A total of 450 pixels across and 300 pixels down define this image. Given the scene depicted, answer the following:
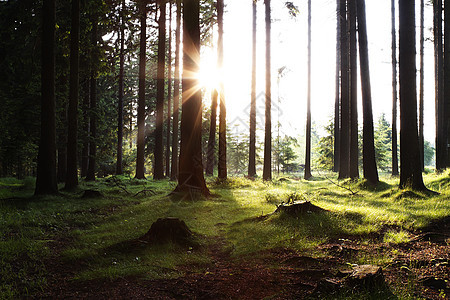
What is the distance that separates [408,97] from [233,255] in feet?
29.7

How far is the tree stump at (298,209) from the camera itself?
6.82 m

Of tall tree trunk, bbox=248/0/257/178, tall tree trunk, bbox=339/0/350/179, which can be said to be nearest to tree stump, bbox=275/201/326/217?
tall tree trunk, bbox=339/0/350/179

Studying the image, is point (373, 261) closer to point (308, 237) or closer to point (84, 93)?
point (308, 237)

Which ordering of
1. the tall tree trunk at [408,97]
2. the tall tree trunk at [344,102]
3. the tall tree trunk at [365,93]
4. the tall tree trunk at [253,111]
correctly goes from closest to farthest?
the tall tree trunk at [408,97] < the tall tree trunk at [365,93] < the tall tree trunk at [344,102] < the tall tree trunk at [253,111]

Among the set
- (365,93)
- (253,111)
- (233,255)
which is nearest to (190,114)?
(233,255)

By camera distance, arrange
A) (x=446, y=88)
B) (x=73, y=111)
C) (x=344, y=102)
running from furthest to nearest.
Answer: (x=344, y=102) → (x=446, y=88) → (x=73, y=111)

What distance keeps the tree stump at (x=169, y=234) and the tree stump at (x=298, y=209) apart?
8.23 feet

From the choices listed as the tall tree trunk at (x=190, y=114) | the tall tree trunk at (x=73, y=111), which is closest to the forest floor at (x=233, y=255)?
the tall tree trunk at (x=190, y=114)

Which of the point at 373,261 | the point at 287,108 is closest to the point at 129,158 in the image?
the point at 287,108

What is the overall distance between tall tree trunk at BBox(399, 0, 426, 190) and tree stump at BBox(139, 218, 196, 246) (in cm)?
844

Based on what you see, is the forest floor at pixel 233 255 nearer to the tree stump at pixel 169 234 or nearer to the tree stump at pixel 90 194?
the tree stump at pixel 169 234

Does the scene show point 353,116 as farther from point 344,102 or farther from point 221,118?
point 221,118

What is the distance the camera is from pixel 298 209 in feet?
22.7

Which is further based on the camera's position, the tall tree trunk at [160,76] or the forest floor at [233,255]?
the tall tree trunk at [160,76]
